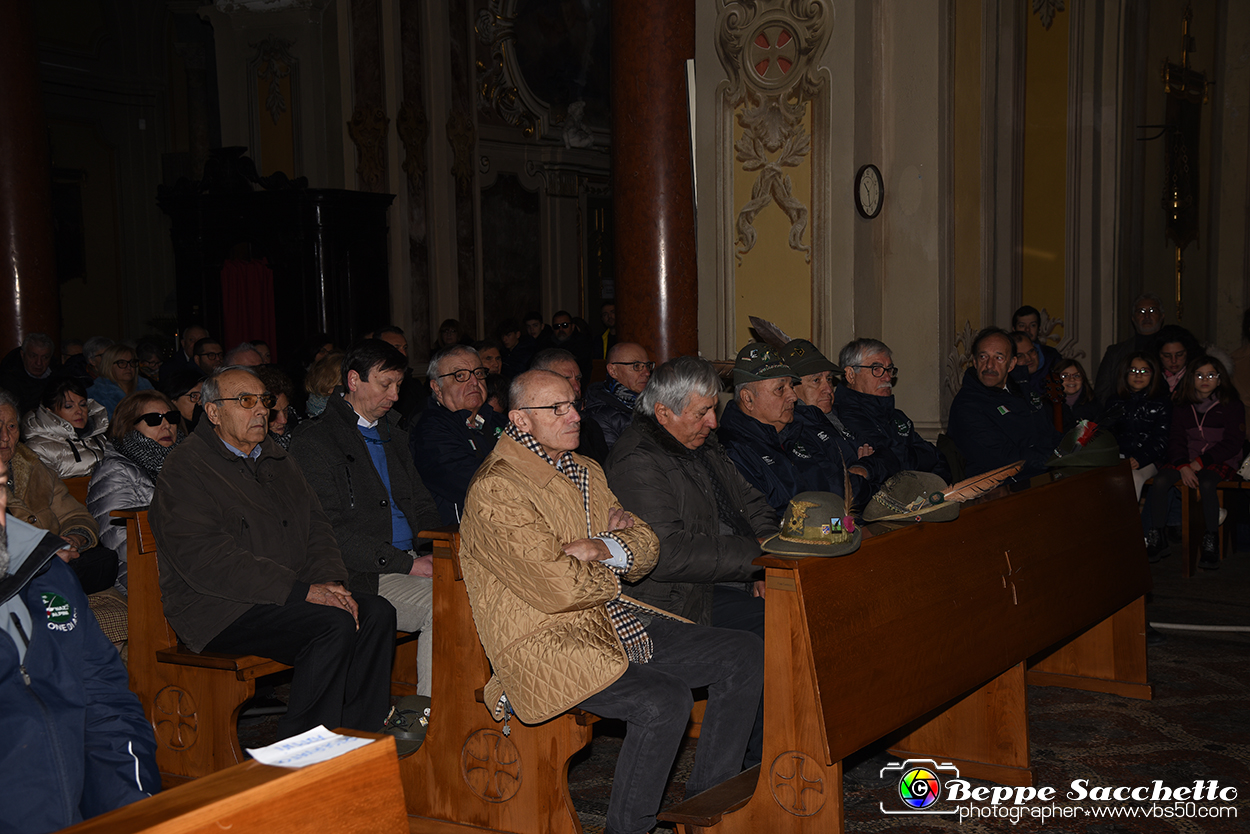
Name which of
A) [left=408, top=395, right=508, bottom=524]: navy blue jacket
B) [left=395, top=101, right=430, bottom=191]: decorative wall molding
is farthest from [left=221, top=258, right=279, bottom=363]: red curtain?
[left=408, top=395, right=508, bottom=524]: navy blue jacket

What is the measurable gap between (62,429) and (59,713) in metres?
3.88

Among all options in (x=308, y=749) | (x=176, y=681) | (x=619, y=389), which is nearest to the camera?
(x=308, y=749)

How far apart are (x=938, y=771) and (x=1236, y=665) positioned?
201 centimetres

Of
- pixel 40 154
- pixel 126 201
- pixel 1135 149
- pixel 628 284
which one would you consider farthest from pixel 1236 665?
pixel 126 201

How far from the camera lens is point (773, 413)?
14.3ft

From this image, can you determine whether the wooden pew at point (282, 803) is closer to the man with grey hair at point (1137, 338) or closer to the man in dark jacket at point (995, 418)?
the man in dark jacket at point (995, 418)

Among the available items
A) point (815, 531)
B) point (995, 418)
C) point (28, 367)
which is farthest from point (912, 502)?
point (28, 367)

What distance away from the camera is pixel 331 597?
3.75m

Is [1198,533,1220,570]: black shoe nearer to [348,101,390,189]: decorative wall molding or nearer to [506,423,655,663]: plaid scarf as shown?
[506,423,655,663]: plaid scarf

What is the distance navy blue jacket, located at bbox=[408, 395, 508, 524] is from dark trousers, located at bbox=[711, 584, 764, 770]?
1.29 m

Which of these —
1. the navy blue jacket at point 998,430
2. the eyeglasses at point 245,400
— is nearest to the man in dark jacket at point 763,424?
the eyeglasses at point 245,400

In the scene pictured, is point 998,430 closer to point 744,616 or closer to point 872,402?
point 872,402

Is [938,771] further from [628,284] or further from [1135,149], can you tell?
[1135,149]

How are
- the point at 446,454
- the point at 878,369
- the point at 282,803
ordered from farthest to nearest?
the point at 878,369 → the point at 446,454 → the point at 282,803
